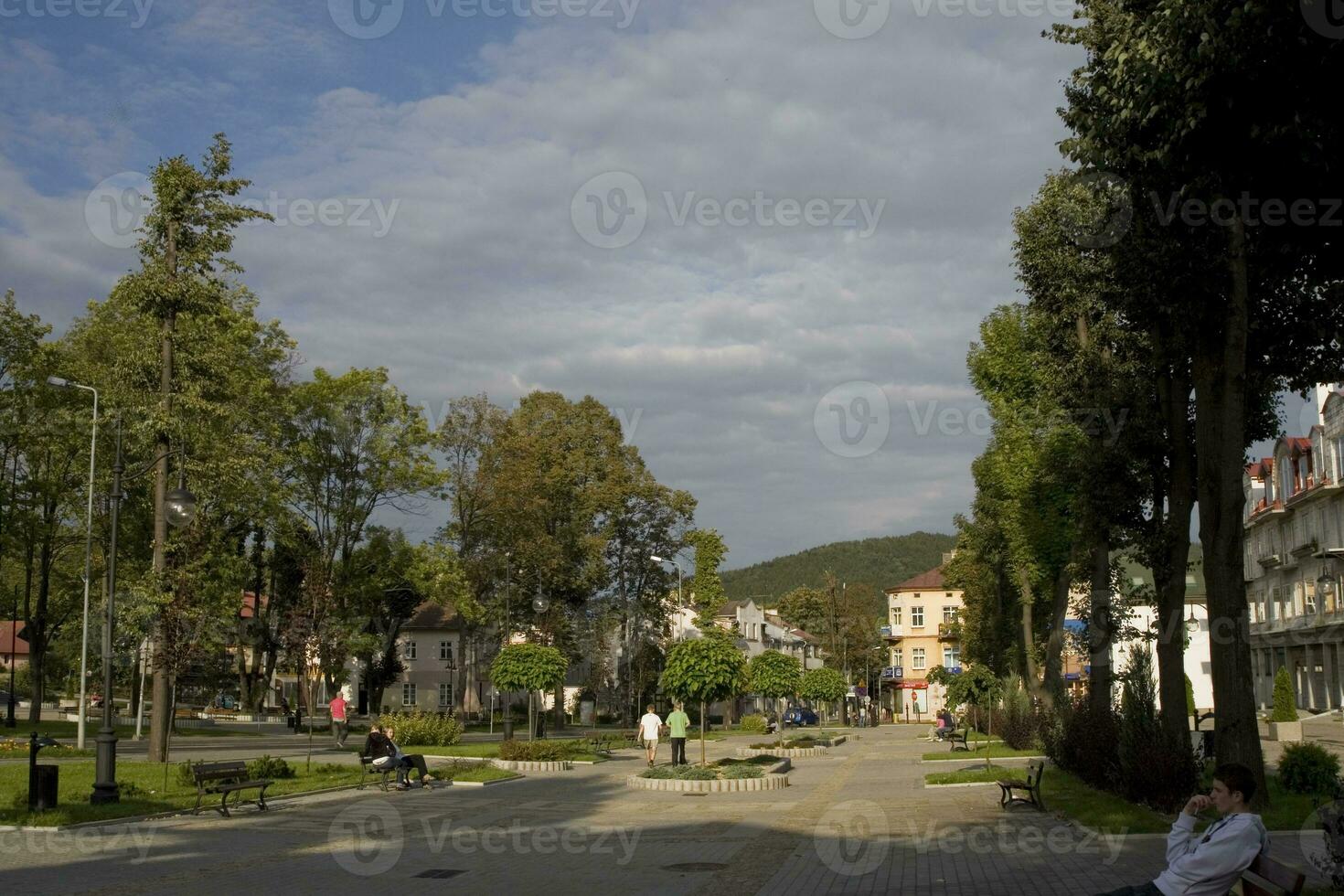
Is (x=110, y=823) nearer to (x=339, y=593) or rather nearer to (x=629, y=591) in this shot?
(x=339, y=593)

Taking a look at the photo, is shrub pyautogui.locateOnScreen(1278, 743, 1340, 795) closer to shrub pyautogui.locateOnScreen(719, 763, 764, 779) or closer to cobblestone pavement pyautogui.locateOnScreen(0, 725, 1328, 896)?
cobblestone pavement pyautogui.locateOnScreen(0, 725, 1328, 896)

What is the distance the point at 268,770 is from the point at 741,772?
9903mm

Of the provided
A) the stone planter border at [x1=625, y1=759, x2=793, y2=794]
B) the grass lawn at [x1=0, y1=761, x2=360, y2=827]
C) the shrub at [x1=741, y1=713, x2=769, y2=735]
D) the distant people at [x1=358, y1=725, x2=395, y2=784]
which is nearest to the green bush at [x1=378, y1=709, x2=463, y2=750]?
the grass lawn at [x1=0, y1=761, x2=360, y2=827]

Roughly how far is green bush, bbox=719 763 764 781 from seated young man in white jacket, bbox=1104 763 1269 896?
1810 centimetres

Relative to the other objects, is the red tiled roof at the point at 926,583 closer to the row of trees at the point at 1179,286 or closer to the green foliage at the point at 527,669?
the green foliage at the point at 527,669

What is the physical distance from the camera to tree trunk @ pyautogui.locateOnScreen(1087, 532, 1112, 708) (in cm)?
2800

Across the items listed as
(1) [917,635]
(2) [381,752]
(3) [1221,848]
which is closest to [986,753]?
(2) [381,752]

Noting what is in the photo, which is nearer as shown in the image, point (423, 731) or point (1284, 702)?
point (423, 731)

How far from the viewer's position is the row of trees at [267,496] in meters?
29.1

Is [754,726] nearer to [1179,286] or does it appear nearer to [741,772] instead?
[741,772]

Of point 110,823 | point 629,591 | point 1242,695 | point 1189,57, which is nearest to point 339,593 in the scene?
point 629,591

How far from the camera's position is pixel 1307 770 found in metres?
18.3

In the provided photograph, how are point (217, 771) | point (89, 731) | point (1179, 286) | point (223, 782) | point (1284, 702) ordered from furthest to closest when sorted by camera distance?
1. point (1284, 702)
2. point (89, 731)
3. point (223, 782)
4. point (217, 771)
5. point (1179, 286)

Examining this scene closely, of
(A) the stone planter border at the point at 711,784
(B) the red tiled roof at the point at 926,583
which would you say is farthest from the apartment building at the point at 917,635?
(A) the stone planter border at the point at 711,784
